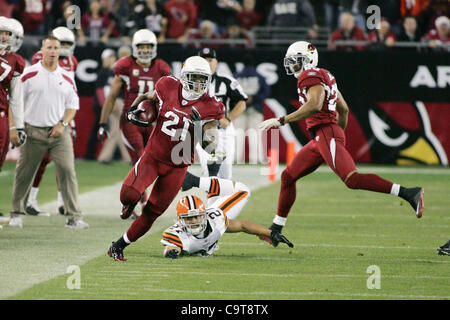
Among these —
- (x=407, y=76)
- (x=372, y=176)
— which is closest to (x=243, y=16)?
(x=407, y=76)

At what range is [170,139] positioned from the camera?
695 cm

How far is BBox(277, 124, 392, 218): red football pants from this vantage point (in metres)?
7.62

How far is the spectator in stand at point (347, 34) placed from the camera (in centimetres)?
1517

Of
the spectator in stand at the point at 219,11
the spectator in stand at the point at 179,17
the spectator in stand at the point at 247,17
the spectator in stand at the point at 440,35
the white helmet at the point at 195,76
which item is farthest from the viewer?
the spectator in stand at the point at 219,11

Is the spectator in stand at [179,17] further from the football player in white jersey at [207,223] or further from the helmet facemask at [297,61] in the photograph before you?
the football player in white jersey at [207,223]

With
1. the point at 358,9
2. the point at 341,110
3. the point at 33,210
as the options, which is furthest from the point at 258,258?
the point at 358,9

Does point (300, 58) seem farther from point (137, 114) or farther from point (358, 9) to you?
point (358, 9)

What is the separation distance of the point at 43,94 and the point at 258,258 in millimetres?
2951

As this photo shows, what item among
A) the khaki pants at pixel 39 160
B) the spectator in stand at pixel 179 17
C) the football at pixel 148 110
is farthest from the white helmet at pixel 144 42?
the spectator in stand at pixel 179 17

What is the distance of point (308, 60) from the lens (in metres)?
7.99

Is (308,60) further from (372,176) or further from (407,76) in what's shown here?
(407,76)

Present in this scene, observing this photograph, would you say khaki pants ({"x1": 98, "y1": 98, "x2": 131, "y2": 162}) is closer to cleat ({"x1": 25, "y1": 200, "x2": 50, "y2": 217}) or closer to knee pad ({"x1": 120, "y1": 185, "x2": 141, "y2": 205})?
cleat ({"x1": 25, "y1": 200, "x2": 50, "y2": 217})

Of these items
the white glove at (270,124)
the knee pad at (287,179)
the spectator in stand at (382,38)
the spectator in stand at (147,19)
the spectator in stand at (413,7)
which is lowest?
the knee pad at (287,179)

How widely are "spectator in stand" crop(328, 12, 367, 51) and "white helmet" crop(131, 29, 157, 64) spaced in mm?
6162
